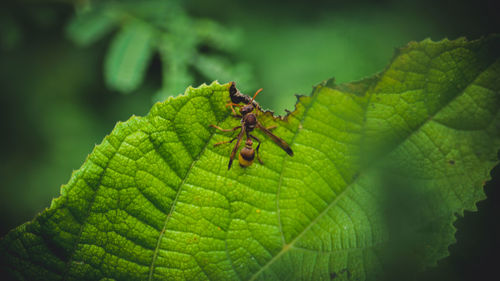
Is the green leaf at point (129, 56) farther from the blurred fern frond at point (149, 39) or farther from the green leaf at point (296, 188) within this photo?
the green leaf at point (296, 188)

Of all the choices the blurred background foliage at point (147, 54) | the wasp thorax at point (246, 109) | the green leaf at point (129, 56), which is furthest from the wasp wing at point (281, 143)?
the green leaf at point (129, 56)

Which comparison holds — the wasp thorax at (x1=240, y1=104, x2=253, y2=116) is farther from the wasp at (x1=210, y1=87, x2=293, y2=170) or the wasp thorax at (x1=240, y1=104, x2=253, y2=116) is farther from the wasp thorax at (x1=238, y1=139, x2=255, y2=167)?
the wasp thorax at (x1=238, y1=139, x2=255, y2=167)

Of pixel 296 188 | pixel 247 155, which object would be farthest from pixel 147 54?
pixel 296 188

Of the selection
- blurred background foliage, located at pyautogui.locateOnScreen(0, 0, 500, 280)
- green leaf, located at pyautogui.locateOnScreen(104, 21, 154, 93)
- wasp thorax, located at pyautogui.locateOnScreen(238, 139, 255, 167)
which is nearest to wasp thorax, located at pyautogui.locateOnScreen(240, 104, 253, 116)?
wasp thorax, located at pyautogui.locateOnScreen(238, 139, 255, 167)

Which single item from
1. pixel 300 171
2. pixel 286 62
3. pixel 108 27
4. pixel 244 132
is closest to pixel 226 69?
pixel 286 62

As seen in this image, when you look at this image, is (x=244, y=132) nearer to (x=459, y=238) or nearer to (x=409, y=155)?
(x=409, y=155)
